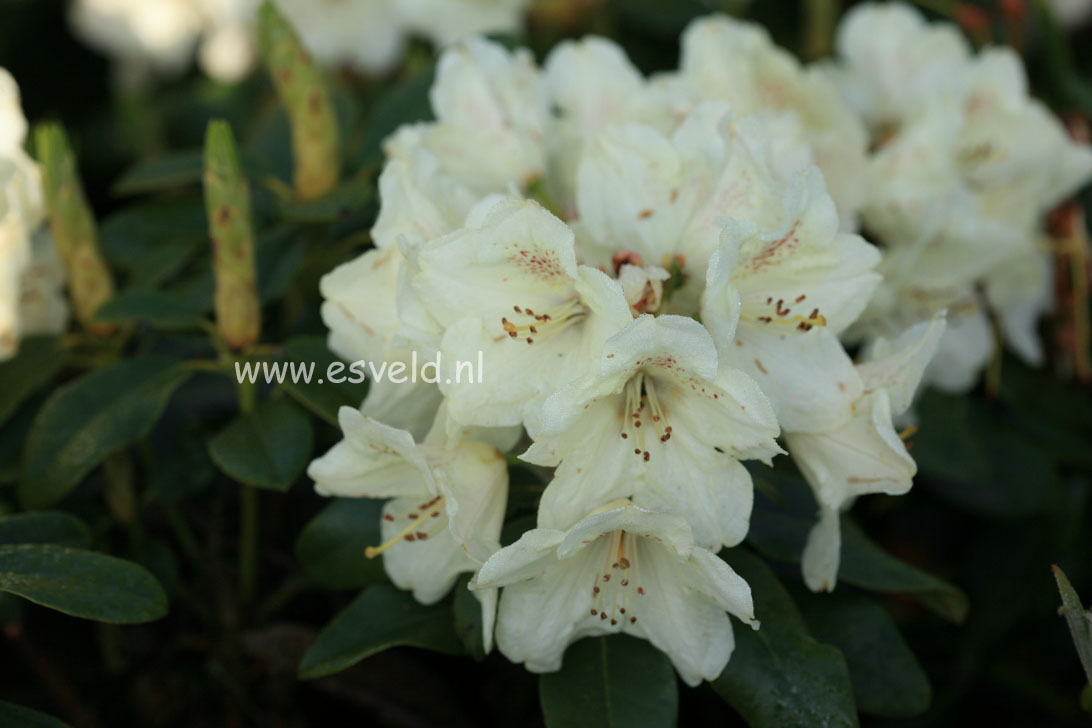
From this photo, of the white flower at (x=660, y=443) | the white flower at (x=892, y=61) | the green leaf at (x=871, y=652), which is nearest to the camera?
the white flower at (x=660, y=443)

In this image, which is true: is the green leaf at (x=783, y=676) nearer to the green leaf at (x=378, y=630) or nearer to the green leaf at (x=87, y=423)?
the green leaf at (x=378, y=630)

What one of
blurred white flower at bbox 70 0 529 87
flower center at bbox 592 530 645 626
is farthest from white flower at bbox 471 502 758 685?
blurred white flower at bbox 70 0 529 87

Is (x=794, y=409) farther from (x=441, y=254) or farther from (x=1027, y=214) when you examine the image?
(x=1027, y=214)

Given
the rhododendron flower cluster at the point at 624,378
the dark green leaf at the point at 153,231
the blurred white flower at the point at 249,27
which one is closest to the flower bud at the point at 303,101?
the dark green leaf at the point at 153,231

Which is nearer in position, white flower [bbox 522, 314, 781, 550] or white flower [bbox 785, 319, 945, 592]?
white flower [bbox 522, 314, 781, 550]

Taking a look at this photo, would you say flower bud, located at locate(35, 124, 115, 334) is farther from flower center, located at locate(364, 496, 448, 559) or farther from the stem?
flower center, located at locate(364, 496, 448, 559)

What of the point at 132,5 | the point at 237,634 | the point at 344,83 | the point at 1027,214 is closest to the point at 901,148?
the point at 1027,214

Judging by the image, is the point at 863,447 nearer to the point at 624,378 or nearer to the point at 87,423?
the point at 624,378
